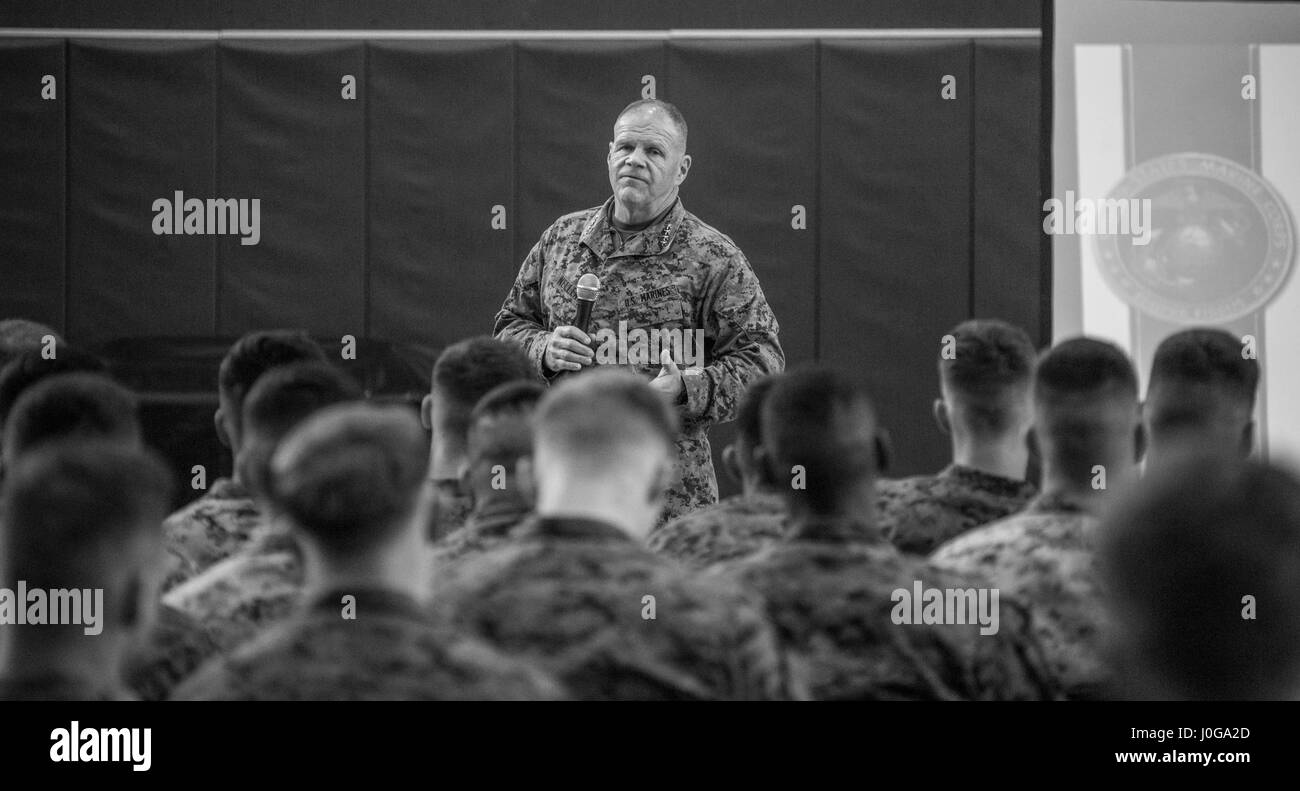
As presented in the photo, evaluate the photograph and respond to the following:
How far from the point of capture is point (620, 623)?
2.23 meters

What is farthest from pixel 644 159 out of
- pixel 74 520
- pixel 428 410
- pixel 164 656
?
pixel 74 520

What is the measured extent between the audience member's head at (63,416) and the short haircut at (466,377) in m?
0.77

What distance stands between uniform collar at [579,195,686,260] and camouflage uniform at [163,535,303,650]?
1873 mm

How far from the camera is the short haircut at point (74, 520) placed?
199 centimetres

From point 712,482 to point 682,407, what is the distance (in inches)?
11.9

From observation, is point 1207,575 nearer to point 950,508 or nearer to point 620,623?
point 620,623

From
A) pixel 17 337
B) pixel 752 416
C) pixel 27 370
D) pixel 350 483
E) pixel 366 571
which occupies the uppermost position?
pixel 17 337

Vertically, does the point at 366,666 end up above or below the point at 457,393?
below

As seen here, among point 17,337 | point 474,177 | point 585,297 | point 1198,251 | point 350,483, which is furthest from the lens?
point 474,177

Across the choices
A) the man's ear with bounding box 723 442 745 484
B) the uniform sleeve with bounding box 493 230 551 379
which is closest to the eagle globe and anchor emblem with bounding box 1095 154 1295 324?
the uniform sleeve with bounding box 493 230 551 379

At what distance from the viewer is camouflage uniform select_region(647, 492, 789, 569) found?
3.10 meters

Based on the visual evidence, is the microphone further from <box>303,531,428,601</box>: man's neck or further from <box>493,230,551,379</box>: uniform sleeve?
<box>303,531,428,601</box>: man's neck

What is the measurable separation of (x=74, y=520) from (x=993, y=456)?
6.25ft
